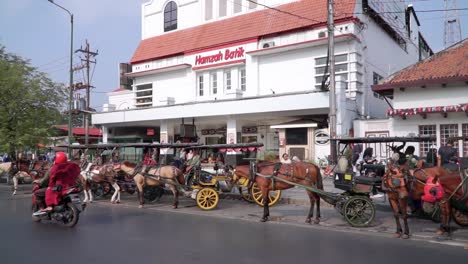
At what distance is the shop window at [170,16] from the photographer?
32250mm

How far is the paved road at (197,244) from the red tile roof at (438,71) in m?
10.9

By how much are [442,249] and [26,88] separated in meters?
19.6

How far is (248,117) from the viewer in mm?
25219

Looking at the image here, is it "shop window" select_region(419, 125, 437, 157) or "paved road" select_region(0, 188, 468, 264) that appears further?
"shop window" select_region(419, 125, 437, 157)

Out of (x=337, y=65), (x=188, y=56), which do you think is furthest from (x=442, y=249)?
(x=188, y=56)

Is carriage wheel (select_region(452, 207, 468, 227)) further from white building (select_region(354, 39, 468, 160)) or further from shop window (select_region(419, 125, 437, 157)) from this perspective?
shop window (select_region(419, 125, 437, 157))

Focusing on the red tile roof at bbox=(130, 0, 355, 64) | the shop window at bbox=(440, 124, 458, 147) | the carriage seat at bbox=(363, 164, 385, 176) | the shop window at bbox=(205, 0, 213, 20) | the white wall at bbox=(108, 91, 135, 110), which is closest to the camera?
the carriage seat at bbox=(363, 164, 385, 176)

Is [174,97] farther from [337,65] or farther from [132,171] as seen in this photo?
[132,171]

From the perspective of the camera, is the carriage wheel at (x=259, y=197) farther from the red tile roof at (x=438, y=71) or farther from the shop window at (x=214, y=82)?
the shop window at (x=214, y=82)

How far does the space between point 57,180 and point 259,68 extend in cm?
1814

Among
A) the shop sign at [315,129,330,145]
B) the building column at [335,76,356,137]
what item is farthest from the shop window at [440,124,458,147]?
the shop sign at [315,129,330,145]

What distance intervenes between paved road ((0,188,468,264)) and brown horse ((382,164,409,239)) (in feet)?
1.38

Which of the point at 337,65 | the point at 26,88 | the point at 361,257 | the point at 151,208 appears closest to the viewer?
the point at 361,257

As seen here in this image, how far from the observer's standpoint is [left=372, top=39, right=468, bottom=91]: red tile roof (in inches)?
677
